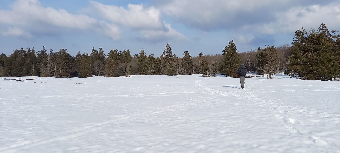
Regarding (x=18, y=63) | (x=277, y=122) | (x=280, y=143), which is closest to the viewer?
(x=280, y=143)

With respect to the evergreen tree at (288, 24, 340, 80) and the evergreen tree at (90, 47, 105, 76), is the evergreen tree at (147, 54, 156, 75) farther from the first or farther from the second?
the evergreen tree at (288, 24, 340, 80)

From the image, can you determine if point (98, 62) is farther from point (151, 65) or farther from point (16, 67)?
point (16, 67)

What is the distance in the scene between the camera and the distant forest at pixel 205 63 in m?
34.8

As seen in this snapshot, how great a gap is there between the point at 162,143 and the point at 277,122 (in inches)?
145

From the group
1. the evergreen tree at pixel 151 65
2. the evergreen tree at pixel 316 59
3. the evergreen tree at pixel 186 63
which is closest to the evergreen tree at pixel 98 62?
the evergreen tree at pixel 151 65

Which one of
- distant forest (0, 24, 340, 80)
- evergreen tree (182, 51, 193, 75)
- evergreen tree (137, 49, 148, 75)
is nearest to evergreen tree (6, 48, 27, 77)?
distant forest (0, 24, 340, 80)

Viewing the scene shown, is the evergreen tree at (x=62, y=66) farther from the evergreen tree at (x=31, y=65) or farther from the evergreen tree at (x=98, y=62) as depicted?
the evergreen tree at (x=31, y=65)

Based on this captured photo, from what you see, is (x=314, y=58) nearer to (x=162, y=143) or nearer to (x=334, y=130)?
(x=334, y=130)

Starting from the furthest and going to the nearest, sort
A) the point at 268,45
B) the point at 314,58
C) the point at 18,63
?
the point at 18,63
the point at 268,45
the point at 314,58

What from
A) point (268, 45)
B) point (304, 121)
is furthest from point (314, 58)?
point (304, 121)

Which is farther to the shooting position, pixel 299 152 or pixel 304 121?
pixel 304 121

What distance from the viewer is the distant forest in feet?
114

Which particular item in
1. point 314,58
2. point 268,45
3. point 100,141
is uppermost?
point 268,45

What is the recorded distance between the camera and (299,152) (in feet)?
13.8
